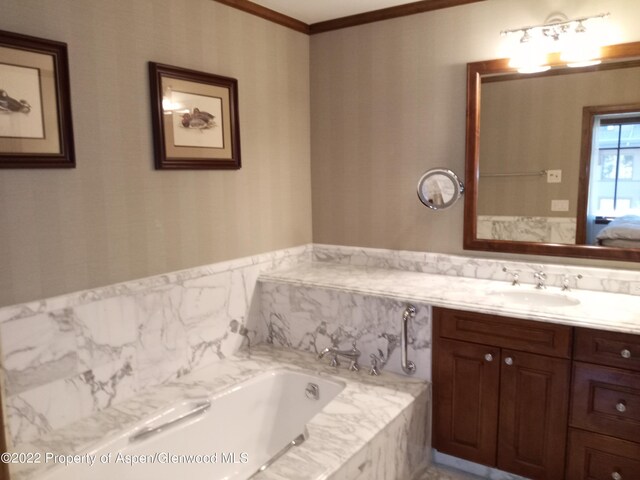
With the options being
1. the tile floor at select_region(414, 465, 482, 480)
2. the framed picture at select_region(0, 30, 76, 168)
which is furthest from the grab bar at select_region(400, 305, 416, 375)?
the framed picture at select_region(0, 30, 76, 168)

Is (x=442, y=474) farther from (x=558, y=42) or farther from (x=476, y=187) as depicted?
(x=558, y=42)

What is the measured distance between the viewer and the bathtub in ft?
6.30

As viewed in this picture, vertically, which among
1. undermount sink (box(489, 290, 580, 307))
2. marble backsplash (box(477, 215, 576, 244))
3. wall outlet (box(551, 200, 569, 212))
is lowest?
undermount sink (box(489, 290, 580, 307))

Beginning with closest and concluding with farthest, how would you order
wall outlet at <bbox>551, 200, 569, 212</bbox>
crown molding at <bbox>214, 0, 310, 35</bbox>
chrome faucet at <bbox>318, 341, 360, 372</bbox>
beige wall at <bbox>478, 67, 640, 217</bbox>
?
beige wall at <bbox>478, 67, 640, 217</bbox>, wall outlet at <bbox>551, 200, 569, 212</bbox>, chrome faucet at <bbox>318, 341, 360, 372</bbox>, crown molding at <bbox>214, 0, 310, 35</bbox>

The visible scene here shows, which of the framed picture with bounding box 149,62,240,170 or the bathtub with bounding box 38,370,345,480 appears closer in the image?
the bathtub with bounding box 38,370,345,480

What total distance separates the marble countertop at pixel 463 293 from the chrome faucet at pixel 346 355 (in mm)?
340

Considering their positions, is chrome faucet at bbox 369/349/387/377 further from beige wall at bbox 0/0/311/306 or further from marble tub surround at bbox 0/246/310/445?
beige wall at bbox 0/0/311/306

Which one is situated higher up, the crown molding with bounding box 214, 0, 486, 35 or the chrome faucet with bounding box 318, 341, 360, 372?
the crown molding with bounding box 214, 0, 486, 35

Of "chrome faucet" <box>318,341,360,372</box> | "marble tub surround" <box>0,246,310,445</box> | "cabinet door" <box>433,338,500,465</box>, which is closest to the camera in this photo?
"marble tub surround" <box>0,246,310,445</box>

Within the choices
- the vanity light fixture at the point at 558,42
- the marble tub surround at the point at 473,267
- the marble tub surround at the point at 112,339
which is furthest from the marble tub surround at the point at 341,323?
the vanity light fixture at the point at 558,42

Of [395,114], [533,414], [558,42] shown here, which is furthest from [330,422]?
[558,42]

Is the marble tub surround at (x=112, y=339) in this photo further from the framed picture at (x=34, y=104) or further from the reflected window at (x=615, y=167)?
the reflected window at (x=615, y=167)

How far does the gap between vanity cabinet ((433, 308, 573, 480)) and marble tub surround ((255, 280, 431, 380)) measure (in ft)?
0.33

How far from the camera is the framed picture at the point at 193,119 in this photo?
232cm
